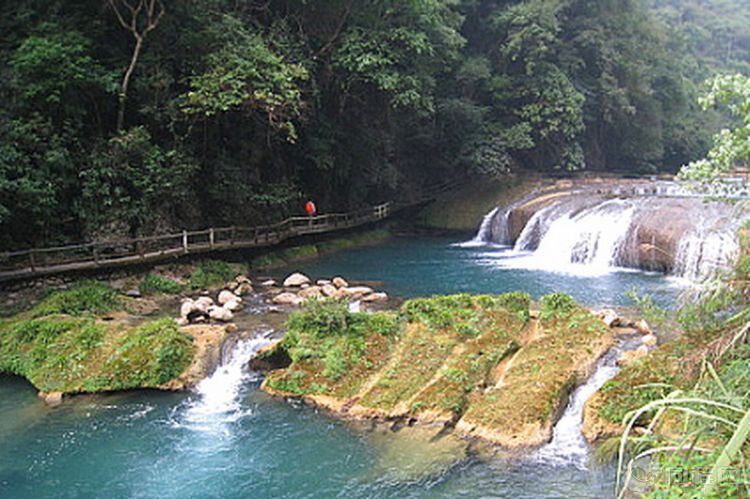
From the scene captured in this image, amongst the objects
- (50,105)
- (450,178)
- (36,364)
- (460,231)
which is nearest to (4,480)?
(36,364)

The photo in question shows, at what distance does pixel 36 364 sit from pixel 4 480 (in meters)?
3.68

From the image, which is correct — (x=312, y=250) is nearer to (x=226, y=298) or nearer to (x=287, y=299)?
(x=287, y=299)

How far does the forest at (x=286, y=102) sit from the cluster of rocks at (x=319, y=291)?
4.38 metres

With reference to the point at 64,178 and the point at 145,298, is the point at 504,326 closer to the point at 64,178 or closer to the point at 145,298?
the point at 145,298

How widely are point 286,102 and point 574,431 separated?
1251 cm

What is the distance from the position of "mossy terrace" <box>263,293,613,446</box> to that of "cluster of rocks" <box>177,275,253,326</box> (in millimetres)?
2501

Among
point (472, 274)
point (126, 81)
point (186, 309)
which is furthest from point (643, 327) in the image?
point (126, 81)

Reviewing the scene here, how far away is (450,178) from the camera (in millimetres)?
33594

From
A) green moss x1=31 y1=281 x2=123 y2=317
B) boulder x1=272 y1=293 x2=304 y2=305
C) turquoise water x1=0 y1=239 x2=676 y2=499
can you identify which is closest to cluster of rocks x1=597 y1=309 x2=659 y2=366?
turquoise water x1=0 y1=239 x2=676 y2=499

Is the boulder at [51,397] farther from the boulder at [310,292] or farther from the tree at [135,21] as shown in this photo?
the tree at [135,21]

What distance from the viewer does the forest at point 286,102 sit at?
1659cm

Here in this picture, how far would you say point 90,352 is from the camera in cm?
1162

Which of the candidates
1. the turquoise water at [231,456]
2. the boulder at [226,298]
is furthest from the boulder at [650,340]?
the boulder at [226,298]

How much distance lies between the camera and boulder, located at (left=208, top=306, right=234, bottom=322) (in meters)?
13.8
